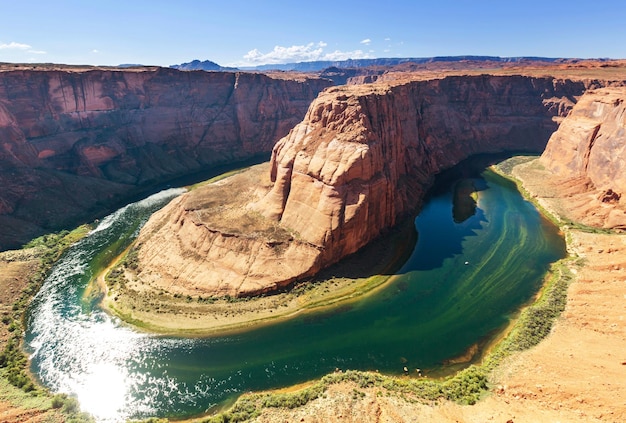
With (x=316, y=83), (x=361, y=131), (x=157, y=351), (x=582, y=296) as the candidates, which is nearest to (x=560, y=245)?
(x=582, y=296)

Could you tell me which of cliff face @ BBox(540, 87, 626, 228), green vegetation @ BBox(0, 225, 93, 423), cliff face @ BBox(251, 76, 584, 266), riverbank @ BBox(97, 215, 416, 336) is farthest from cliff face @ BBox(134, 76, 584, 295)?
cliff face @ BBox(540, 87, 626, 228)

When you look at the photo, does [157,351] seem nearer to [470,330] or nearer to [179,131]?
[470,330]

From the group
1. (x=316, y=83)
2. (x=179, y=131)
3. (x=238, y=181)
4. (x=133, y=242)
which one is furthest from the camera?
(x=316, y=83)

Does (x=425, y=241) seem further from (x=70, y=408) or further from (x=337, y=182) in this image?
(x=70, y=408)

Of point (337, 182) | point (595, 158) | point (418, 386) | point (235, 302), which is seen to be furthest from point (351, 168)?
point (595, 158)

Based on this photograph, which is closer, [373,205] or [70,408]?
[70,408]
